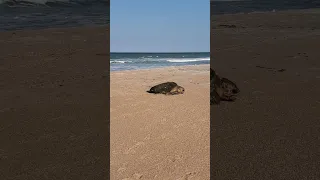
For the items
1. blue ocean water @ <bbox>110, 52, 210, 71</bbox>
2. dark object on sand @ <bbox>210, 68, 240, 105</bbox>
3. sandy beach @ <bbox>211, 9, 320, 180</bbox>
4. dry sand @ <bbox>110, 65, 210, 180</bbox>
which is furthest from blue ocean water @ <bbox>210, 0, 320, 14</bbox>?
dry sand @ <bbox>110, 65, 210, 180</bbox>

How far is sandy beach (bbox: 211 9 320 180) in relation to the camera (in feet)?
8.19
